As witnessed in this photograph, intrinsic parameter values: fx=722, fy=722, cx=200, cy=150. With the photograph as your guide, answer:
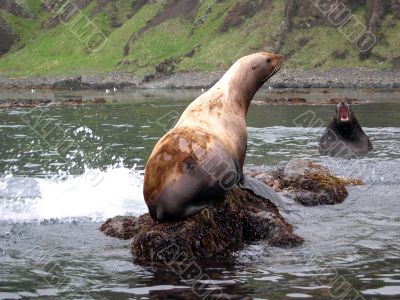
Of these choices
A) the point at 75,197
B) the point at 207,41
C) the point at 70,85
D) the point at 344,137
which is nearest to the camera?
the point at 75,197

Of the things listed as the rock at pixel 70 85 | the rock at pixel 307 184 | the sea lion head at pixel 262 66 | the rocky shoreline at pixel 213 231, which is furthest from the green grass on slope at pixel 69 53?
the rocky shoreline at pixel 213 231

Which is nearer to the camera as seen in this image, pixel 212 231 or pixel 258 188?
pixel 212 231

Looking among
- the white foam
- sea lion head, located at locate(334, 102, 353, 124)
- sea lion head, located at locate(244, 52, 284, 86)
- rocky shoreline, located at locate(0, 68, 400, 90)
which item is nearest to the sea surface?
the white foam

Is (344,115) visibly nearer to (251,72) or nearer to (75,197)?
(251,72)

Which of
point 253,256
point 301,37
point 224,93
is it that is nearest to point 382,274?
point 253,256

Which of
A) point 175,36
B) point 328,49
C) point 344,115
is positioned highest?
point 175,36

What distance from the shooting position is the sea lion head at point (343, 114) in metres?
21.6

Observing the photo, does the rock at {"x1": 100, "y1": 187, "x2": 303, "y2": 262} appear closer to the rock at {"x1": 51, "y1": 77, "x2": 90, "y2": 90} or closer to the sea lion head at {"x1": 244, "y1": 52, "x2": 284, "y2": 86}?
the sea lion head at {"x1": 244, "y1": 52, "x2": 284, "y2": 86}

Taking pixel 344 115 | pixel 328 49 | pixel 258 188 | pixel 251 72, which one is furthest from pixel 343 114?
pixel 328 49

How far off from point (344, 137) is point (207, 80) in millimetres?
62515

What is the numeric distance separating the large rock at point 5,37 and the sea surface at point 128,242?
121 metres

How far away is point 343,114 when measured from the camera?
2169 cm

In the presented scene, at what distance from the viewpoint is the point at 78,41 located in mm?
128875

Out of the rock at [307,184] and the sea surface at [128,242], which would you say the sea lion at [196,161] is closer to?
the sea surface at [128,242]
